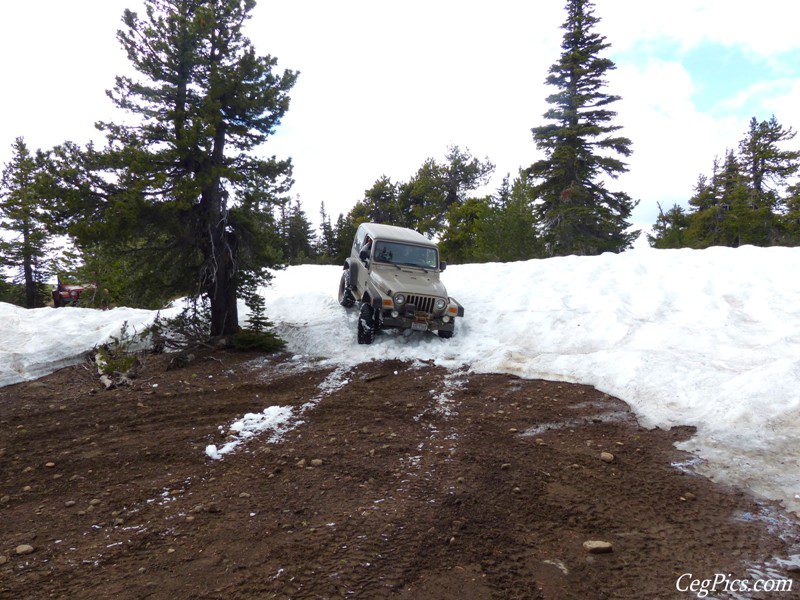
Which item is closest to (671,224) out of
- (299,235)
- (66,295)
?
(299,235)

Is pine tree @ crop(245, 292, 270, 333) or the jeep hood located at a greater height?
the jeep hood

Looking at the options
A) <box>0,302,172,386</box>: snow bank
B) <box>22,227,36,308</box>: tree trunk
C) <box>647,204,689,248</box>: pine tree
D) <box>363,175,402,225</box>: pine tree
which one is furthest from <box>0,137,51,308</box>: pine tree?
<box>647,204,689,248</box>: pine tree

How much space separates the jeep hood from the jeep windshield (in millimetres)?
220

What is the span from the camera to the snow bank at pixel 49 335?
357 inches

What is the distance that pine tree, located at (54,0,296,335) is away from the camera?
28.3ft

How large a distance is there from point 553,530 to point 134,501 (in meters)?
3.86

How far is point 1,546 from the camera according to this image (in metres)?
3.23

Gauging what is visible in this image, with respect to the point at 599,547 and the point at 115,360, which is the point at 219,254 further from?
the point at 599,547

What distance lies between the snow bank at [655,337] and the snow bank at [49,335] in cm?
458

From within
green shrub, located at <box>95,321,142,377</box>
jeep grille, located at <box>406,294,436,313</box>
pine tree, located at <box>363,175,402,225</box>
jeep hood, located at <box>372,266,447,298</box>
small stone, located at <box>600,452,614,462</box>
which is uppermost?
pine tree, located at <box>363,175,402,225</box>

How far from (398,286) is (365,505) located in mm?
6493

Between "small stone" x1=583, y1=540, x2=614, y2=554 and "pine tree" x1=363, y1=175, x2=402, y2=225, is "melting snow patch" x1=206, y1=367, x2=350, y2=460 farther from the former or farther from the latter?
"pine tree" x1=363, y1=175, x2=402, y2=225

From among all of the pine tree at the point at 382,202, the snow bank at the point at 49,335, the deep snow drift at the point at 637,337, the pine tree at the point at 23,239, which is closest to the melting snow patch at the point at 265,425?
the deep snow drift at the point at 637,337

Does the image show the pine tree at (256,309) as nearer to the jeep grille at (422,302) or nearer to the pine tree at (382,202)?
the jeep grille at (422,302)
